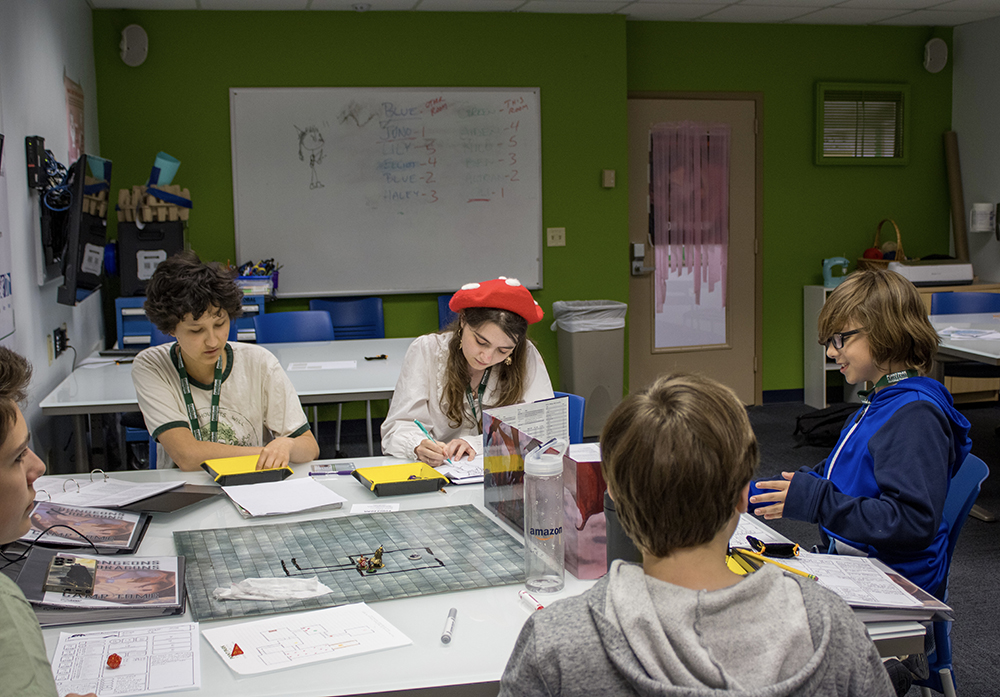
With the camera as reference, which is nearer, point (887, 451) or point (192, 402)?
point (887, 451)

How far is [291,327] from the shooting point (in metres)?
4.46

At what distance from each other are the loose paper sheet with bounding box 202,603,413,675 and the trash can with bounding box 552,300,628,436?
13.2 ft

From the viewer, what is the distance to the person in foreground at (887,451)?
5.54 ft

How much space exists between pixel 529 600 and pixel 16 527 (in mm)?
790

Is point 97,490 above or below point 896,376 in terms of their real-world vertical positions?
below

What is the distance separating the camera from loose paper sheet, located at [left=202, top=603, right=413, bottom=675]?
4.17 feet

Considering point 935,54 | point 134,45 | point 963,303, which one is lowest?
point 963,303

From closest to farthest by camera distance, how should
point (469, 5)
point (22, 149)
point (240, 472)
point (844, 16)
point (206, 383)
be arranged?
point (240, 472), point (206, 383), point (22, 149), point (469, 5), point (844, 16)

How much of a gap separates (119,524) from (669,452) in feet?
4.35

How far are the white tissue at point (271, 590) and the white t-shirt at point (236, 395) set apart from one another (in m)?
1.04

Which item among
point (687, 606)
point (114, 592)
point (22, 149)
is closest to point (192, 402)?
point (114, 592)

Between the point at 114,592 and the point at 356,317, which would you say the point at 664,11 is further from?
the point at 114,592

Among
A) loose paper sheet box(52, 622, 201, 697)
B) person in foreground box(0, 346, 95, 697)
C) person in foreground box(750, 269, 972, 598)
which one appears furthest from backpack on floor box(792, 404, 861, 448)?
person in foreground box(0, 346, 95, 697)

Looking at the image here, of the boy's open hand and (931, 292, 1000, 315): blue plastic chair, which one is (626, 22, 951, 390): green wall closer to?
(931, 292, 1000, 315): blue plastic chair
